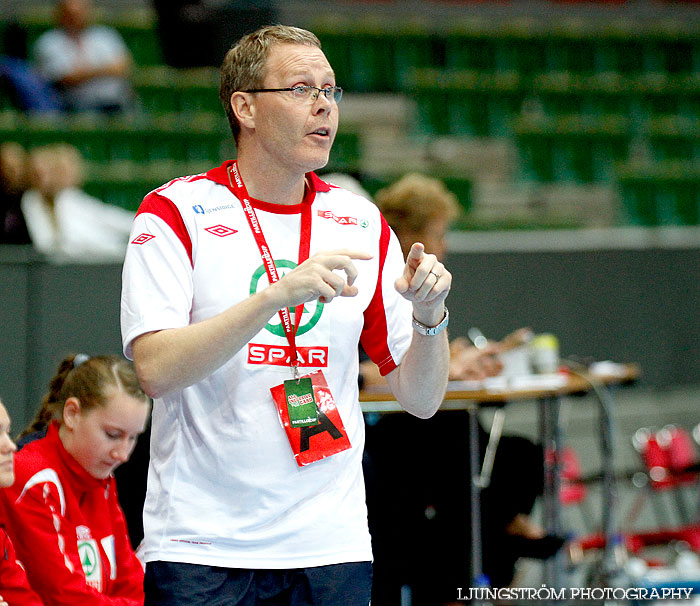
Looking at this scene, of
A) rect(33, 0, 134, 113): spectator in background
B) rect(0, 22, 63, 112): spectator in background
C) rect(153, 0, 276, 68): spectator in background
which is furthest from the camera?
rect(33, 0, 134, 113): spectator in background

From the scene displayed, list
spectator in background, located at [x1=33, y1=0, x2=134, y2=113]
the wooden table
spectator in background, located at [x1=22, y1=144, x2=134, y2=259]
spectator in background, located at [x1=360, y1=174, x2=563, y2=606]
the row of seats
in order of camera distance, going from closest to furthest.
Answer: the wooden table
spectator in background, located at [x1=360, y1=174, x2=563, y2=606]
spectator in background, located at [x1=22, y1=144, x2=134, y2=259]
spectator in background, located at [x1=33, y1=0, x2=134, y2=113]
the row of seats

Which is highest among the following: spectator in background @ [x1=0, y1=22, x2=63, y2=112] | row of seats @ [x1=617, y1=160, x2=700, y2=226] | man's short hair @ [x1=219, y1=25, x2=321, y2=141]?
spectator in background @ [x1=0, y1=22, x2=63, y2=112]

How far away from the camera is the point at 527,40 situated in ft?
33.4

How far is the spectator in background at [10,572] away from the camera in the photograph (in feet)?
7.37

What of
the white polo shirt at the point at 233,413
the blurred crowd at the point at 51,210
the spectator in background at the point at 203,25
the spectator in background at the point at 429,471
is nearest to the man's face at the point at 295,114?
the white polo shirt at the point at 233,413

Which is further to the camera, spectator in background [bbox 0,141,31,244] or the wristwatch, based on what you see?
spectator in background [bbox 0,141,31,244]

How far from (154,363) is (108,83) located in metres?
6.55

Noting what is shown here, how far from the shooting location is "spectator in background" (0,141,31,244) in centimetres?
555

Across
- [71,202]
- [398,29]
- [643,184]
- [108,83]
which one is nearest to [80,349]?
[71,202]

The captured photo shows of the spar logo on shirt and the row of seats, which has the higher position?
the row of seats

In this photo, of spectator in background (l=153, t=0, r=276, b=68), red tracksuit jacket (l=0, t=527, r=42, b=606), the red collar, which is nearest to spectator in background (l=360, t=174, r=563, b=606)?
red tracksuit jacket (l=0, t=527, r=42, b=606)

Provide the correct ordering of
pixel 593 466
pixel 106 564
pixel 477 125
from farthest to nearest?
pixel 477 125 < pixel 593 466 < pixel 106 564

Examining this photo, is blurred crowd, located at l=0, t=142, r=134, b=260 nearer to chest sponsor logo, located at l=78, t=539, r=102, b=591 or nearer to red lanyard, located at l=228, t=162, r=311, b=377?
chest sponsor logo, located at l=78, t=539, r=102, b=591

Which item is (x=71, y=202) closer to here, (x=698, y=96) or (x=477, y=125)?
(x=477, y=125)
